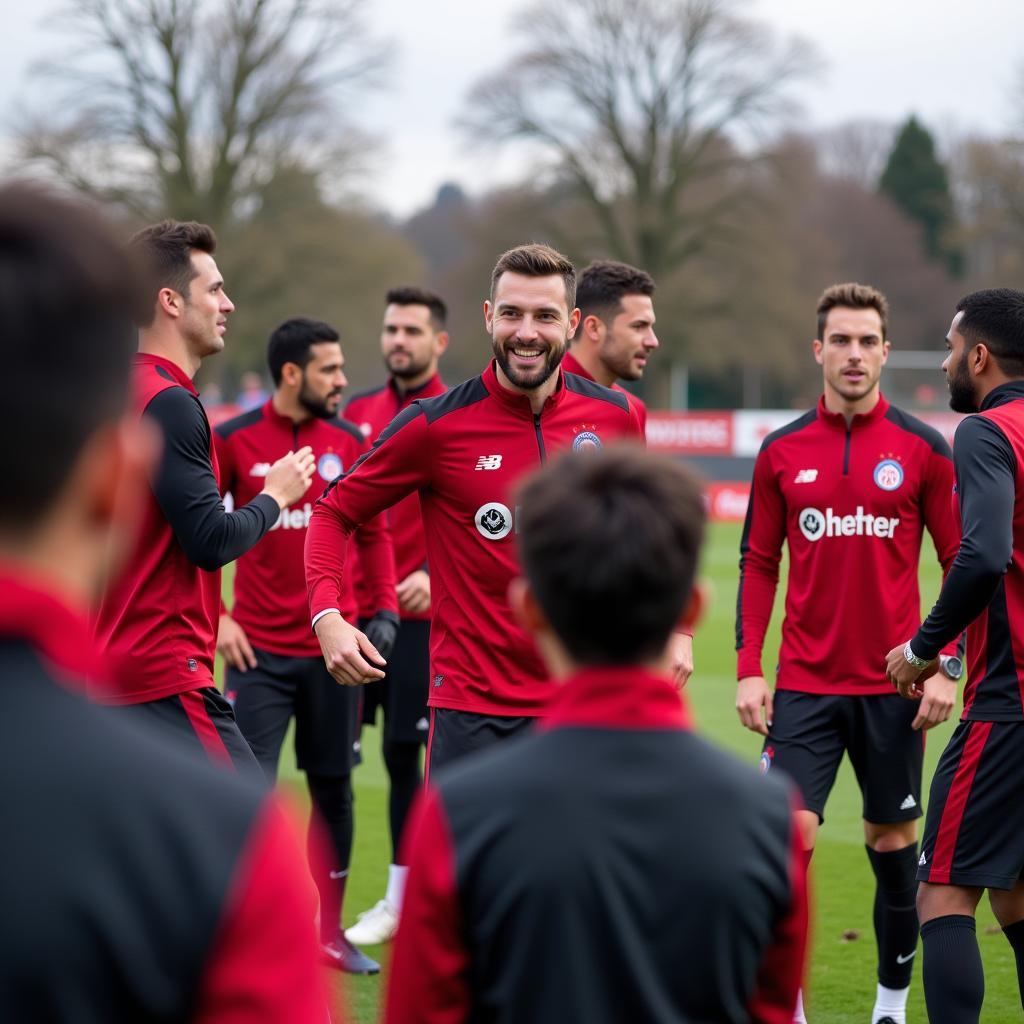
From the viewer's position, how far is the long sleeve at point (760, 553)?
20.0 feet

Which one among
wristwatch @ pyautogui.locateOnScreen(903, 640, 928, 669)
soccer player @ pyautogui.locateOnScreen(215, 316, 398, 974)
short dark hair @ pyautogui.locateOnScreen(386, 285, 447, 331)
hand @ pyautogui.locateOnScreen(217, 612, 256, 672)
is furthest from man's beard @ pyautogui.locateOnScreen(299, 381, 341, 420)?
Result: wristwatch @ pyautogui.locateOnScreen(903, 640, 928, 669)

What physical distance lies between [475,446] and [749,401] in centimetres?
5531

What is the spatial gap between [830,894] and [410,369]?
3.52m

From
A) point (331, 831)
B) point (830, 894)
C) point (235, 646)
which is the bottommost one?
point (830, 894)

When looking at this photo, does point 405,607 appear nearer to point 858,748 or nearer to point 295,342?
point 295,342

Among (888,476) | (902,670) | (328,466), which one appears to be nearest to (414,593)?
(328,466)

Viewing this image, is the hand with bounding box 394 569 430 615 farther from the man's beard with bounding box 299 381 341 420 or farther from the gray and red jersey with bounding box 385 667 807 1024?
the gray and red jersey with bounding box 385 667 807 1024

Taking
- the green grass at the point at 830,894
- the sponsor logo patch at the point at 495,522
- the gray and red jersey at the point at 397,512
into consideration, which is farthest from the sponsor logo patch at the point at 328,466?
the sponsor logo patch at the point at 495,522

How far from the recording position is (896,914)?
5.60 metres

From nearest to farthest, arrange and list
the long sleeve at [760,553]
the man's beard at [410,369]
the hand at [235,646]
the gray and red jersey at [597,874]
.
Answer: the gray and red jersey at [597,874], the long sleeve at [760,553], the hand at [235,646], the man's beard at [410,369]

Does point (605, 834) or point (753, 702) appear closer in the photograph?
point (605, 834)

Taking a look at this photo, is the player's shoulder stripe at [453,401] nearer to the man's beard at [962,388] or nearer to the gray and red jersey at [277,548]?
the man's beard at [962,388]

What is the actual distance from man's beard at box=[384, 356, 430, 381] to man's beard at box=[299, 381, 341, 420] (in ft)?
3.15

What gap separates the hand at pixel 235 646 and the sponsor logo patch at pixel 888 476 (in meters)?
2.85
